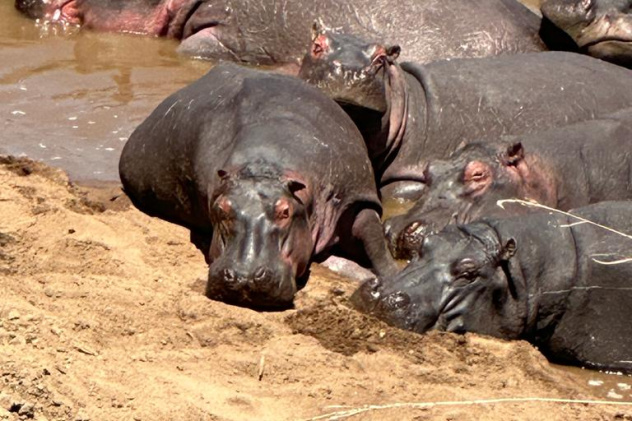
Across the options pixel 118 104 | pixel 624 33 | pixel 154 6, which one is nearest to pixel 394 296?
pixel 118 104

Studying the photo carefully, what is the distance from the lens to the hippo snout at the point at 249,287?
281 inches

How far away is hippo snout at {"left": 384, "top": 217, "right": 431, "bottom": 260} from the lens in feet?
27.2

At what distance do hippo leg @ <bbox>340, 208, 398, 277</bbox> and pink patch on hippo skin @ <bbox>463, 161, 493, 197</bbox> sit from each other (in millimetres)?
549

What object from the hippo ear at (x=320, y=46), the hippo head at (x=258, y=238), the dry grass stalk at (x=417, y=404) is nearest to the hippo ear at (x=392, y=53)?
the hippo ear at (x=320, y=46)

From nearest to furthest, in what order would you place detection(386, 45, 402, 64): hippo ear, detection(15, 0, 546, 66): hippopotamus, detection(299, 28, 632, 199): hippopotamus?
detection(299, 28, 632, 199): hippopotamus → detection(386, 45, 402, 64): hippo ear → detection(15, 0, 546, 66): hippopotamus

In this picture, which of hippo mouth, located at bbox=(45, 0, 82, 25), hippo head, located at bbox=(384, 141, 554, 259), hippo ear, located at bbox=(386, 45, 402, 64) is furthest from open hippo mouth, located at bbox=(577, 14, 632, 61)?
hippo mouth, located at bbox=(45, 0, 82, 25)

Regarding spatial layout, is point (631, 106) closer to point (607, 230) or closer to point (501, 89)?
point (501, 89)

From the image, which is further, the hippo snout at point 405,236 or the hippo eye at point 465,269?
the hippo snout at point 405,236

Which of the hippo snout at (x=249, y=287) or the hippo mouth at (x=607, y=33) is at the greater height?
the hippo mouth at (x=607, y=33)

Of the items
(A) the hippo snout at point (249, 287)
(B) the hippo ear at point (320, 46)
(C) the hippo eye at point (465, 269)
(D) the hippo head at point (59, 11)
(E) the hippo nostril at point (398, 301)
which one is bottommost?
(D) the hippo head at point (59, 11)

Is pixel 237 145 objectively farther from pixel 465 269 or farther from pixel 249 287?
pixel 465 269

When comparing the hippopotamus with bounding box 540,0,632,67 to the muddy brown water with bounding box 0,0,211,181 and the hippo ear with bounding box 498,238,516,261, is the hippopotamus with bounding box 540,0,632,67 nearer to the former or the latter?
the muddy brown water with bounding box 0,0,211,181

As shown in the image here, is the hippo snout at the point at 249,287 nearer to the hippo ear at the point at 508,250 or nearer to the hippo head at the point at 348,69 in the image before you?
the hippo ear at the point at 508,250

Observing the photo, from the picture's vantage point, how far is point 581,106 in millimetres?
9703
